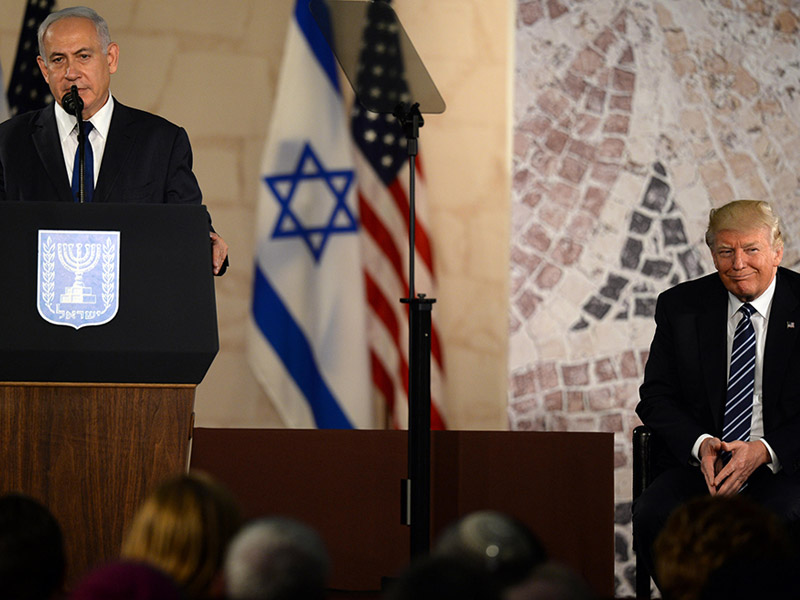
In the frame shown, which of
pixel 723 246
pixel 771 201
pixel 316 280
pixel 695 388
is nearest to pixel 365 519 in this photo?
pixel 316 280

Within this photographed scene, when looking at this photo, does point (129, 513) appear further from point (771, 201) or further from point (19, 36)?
point (771, 201)

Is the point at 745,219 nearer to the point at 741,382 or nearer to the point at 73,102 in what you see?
the point at 741,382

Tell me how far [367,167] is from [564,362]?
46.4 inches

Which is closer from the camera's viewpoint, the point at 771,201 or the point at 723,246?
the point at 723,246

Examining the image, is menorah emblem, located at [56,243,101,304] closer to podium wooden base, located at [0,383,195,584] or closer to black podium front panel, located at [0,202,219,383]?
black podium front panel, located at [0,202,219,383]

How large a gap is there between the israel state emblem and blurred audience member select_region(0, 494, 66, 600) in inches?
39.6

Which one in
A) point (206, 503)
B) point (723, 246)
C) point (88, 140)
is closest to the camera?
point (206, 503)

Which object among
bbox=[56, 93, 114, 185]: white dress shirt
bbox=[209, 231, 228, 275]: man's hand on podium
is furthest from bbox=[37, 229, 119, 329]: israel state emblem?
bbox=[56, 93, 114, 185]: white dress shirt

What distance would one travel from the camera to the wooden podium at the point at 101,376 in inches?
93.7

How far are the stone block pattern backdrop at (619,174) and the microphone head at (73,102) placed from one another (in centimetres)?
241

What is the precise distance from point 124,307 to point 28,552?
3.65ft

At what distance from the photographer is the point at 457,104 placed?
464 cm

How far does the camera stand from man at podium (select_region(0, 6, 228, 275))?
297 centimetres

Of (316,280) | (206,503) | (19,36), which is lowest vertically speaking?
(206,503)
